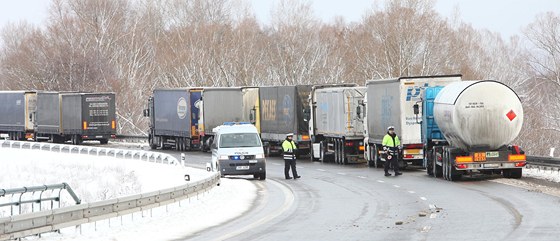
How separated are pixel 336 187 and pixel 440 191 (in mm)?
3681

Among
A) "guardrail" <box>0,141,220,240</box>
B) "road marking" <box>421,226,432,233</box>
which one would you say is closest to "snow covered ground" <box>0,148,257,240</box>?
"guardrail" <box>0,141,220,240</box>

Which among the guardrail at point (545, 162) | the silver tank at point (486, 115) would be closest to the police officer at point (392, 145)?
the silver tank at point (486, 115)

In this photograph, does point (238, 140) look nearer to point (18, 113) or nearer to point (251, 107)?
point (251, 107)

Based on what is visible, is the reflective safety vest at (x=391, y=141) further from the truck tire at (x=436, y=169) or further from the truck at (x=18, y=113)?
the truck at (x=18, y=113)

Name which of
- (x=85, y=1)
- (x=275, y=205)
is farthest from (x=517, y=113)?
(x=85, y=1)

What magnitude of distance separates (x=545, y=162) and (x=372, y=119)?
27.4 ft

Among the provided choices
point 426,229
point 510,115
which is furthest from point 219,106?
point 426,229

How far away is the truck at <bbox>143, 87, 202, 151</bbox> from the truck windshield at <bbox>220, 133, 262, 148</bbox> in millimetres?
20487

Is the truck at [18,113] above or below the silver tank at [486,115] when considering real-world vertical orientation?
above

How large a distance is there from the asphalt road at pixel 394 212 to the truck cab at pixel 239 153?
741 mm

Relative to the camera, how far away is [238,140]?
35438 millimetres

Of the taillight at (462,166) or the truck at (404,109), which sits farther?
the truck at (404,109)

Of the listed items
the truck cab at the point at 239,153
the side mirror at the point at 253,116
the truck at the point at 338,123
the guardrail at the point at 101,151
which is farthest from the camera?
the side mirror at the point at 253,116

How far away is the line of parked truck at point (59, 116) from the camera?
217 feet
